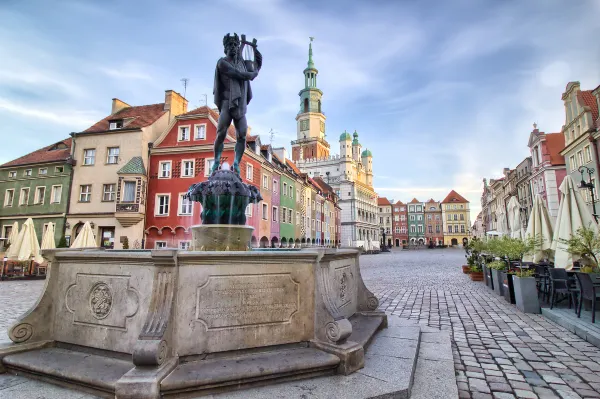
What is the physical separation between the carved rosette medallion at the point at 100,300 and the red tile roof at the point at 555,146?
4137cm

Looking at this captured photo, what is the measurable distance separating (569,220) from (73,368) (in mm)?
10219

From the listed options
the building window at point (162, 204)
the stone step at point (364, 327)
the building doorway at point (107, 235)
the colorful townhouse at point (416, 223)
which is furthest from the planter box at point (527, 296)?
the colorful townhouse at point (416, 223)

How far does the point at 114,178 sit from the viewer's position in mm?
26125

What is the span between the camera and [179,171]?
25.9 m

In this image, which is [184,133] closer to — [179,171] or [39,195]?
[179,171]

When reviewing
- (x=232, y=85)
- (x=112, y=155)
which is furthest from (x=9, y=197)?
(x=232, y=85)

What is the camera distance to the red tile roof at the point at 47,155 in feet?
91.5

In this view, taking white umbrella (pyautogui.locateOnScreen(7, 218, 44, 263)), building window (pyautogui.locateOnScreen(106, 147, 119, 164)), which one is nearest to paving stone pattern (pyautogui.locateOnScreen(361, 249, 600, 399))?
white umbrella (pyautogui.locateOnScreen(7, 218, 44, 263))

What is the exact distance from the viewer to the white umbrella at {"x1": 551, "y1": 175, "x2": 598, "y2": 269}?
7.90 m

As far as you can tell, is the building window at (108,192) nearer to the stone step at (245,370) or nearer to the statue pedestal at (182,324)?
the statue pedestal at (182,324)

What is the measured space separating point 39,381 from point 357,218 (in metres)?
72.8

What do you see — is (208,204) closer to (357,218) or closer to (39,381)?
(39,381)

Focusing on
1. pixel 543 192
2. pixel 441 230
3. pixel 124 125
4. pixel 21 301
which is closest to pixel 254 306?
pixel 21 301

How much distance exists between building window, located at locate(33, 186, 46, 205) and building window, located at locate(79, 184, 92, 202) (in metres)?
3.43
